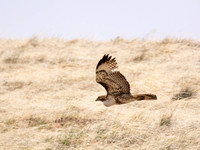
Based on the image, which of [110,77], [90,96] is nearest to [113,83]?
[110,77]

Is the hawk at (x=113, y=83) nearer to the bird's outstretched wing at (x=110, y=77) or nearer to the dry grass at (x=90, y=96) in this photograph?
the bird's outstretched wing at (x=110, y=77)

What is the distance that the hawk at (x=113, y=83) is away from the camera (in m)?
5.26

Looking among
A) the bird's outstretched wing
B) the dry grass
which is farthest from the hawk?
the dry grass

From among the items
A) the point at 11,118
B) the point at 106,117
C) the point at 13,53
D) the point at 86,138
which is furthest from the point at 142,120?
the point at 13,53

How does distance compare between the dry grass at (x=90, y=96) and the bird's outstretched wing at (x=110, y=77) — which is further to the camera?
→ the dry grass at (x=90, y=96)

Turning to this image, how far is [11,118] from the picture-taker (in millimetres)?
7367

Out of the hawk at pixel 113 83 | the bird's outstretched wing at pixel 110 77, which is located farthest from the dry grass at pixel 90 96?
the bird's outstretched wing at pixel 110 77

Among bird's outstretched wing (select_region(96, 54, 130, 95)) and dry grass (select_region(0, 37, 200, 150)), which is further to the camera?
dry grass (select_region(0, 37, 200, 150))

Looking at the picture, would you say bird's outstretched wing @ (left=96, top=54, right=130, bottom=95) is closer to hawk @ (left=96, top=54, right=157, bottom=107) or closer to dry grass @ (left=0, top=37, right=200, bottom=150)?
hawk @ (left=96, top=54, right=157, bottom=107)

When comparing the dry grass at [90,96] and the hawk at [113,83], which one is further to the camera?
the dry grass at [90,96]

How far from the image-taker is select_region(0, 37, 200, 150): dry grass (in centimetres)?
600

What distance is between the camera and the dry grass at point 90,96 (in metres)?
6.00

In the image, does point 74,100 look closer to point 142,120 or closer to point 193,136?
point 142,120

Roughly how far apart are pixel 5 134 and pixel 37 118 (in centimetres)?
120
